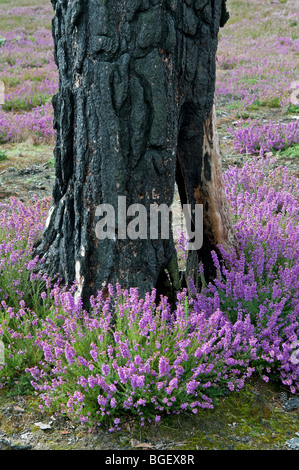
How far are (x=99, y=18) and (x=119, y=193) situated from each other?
101cm

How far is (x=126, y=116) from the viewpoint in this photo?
9.68 feet

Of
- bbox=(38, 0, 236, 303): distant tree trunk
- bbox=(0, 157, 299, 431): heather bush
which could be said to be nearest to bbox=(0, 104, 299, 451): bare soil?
bbox=(0, 157, 299, 431): heather bush

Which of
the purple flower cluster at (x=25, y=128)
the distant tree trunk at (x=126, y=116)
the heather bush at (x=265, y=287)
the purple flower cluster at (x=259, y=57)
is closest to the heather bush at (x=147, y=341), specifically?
the heather bush at (x=265, y=287)

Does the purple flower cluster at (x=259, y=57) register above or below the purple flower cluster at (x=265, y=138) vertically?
above

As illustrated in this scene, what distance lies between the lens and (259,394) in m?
2.95

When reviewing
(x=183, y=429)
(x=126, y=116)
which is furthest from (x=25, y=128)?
(x=183, y=429)

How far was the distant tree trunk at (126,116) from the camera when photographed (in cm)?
286

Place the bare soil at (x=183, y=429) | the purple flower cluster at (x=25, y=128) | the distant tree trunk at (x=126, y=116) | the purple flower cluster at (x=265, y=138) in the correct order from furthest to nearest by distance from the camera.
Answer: the purple flower cluster at (x=25, y=128), the purple flower cluster at (x=265, y=138), the distant tree trunk at (x=126, y=116), the bare soil at (x=183, y=429)

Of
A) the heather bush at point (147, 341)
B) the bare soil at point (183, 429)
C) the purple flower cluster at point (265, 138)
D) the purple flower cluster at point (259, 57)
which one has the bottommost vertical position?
the bare soil at point (183, 429)

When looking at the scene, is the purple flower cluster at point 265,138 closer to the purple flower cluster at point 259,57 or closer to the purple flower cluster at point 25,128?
the purple flower cluster at point 259,57

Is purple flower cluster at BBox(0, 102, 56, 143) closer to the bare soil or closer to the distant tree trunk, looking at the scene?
the distant tree trunk

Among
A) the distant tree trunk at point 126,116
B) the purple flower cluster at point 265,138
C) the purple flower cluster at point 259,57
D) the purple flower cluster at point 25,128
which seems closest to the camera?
the distant tree trunk at point 126,116

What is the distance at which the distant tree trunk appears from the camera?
2.86 meters

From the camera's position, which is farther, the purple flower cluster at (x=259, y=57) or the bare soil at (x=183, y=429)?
the purple flower cluster at (x=259, y=57)
